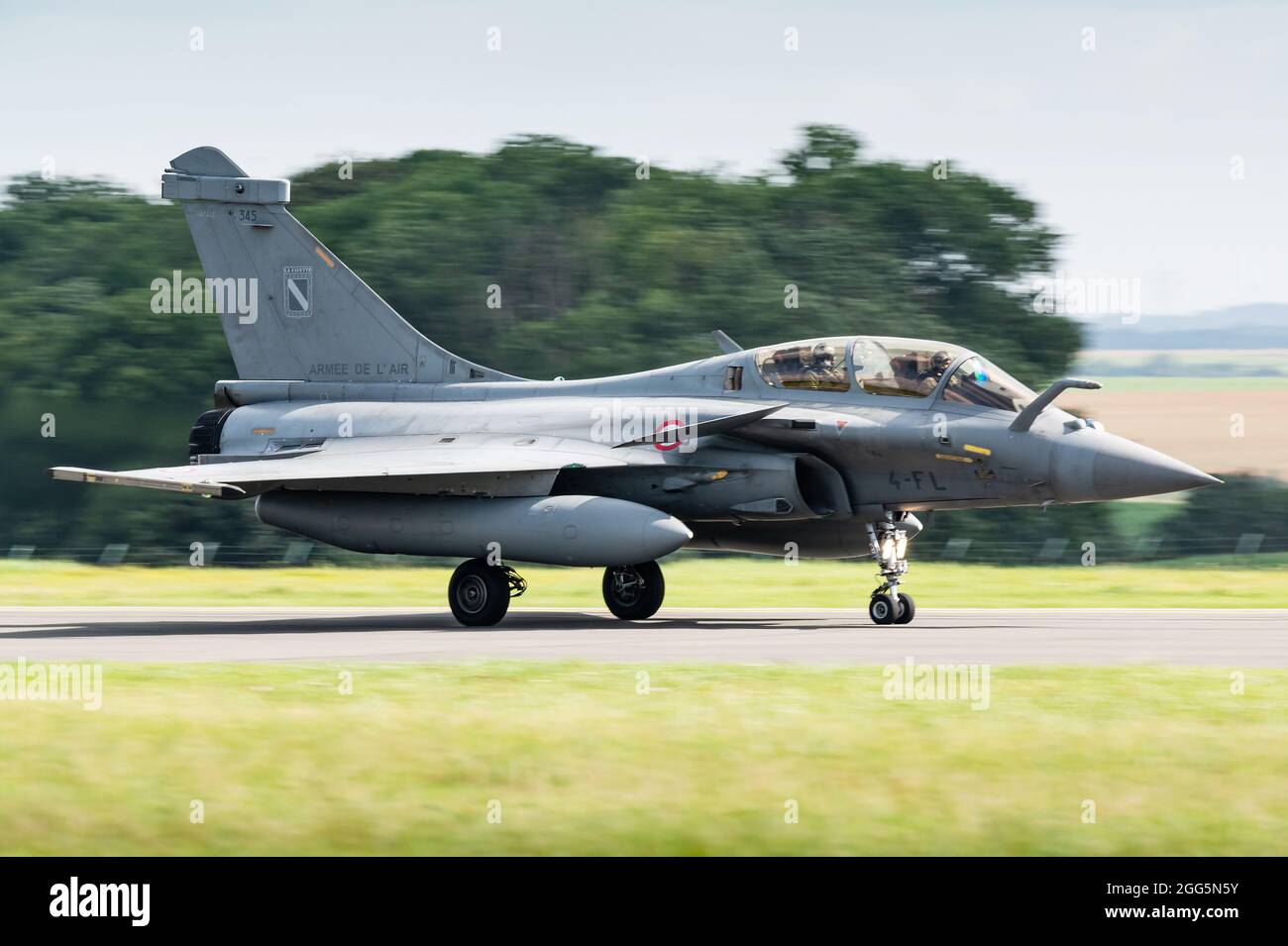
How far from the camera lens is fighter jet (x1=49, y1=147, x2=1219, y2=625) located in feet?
61.3

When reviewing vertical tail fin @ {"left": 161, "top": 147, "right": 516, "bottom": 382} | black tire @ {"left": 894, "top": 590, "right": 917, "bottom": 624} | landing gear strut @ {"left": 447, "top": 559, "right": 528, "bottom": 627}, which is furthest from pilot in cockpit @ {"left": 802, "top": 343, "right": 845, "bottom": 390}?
vertical tail fin @ {"left": 161, "top": 147, "right": 516, "bottom": 382}

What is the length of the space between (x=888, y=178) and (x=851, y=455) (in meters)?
30.8

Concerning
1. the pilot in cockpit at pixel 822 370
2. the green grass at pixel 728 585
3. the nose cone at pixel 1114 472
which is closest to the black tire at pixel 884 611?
the nose cone at pixel 1114 472

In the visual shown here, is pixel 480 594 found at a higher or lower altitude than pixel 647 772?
higher

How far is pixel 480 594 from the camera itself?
790 inches

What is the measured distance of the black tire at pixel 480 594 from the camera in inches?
790

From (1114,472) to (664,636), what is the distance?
5208 millimetres

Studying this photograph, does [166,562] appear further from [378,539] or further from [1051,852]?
[1051,852]

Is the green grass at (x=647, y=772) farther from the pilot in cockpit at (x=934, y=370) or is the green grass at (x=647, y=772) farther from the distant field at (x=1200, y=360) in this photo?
the distant field at (x=1200, y=360)

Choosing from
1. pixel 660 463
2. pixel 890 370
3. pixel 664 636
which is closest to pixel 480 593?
pixel 660 463

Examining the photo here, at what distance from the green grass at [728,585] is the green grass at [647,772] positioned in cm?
1270

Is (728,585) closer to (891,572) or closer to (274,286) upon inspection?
(891,572)
